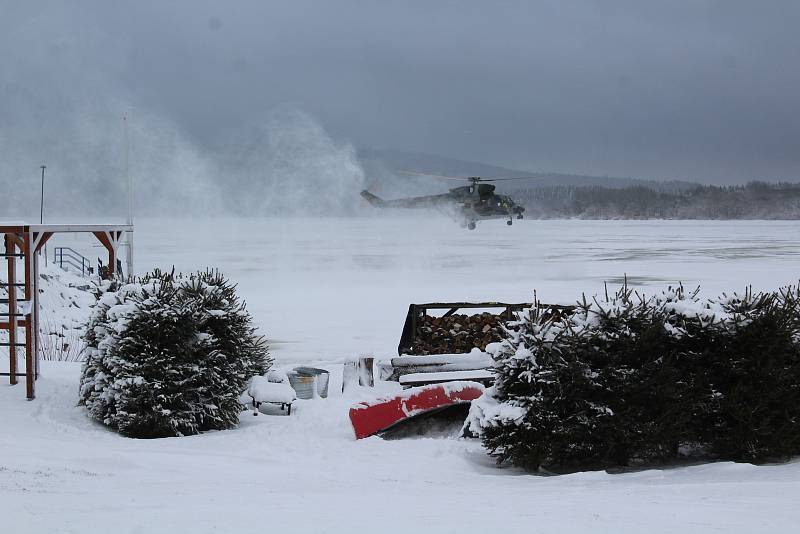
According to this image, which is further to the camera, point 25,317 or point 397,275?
point 397,275

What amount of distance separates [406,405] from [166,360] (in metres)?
2.83

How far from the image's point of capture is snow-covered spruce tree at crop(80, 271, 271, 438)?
948 centimetres

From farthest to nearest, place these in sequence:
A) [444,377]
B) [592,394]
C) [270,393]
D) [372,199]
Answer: [372,199], [444,377], [270,393], [592,394]

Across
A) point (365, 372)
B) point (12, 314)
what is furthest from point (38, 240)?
point (365, 372)

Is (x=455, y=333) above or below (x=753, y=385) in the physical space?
below

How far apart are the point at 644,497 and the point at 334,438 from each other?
4.07 metres

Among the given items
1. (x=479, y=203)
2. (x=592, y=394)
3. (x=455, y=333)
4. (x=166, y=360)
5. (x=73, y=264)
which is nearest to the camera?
(x=592, y=394)

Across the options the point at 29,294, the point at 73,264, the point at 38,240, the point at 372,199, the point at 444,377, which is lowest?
the point at 444,377

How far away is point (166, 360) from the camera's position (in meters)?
9.52

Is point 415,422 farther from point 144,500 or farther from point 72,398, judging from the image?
point 72,398

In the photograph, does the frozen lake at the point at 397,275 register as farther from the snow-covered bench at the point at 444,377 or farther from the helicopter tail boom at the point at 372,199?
the snow-covered bench at the point at 444,377

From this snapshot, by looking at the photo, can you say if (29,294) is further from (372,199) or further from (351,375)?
(372,199)

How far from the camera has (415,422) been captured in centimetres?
945

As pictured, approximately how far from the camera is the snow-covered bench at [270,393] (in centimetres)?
1052
